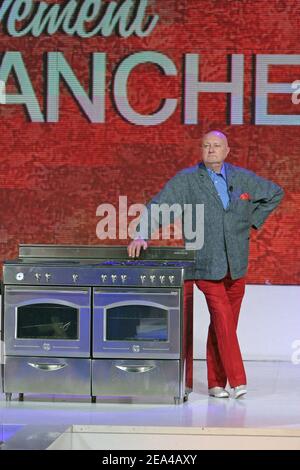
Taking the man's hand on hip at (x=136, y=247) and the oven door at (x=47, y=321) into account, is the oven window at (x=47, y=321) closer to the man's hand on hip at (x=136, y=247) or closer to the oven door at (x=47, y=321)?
the oven door at (x=47, y=321)

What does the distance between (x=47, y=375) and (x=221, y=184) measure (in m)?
1.49

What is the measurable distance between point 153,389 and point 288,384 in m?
1.22

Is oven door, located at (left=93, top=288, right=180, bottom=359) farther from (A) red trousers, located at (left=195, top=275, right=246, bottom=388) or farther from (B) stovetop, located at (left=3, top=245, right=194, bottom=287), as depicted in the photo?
(A) red trousers, located at (left=195, top=275, right=246, bottom=388)

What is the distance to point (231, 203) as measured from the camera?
6305mm

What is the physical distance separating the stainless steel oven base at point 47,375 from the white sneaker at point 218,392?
77cm

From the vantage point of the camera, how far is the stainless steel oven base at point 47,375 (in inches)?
240

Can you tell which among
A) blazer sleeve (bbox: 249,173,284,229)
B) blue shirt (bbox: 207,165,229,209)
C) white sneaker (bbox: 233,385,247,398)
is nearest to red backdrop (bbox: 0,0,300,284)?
blazer sleeve (bbox: 249,173,284,229)

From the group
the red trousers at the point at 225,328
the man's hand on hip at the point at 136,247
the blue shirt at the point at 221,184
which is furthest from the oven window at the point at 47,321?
the blue shirt at the point at 221,184

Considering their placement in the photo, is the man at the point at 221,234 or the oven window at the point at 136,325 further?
the man at the point at 221,234

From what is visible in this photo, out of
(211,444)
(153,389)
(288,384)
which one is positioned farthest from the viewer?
(288,384)

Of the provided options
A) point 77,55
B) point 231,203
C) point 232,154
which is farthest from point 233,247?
point 77,55

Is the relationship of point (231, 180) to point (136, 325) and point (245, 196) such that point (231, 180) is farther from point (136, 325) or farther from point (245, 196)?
point (136, 325)

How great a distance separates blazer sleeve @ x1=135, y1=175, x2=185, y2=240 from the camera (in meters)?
6.29

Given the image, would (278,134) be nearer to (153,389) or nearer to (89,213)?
(89,213)
